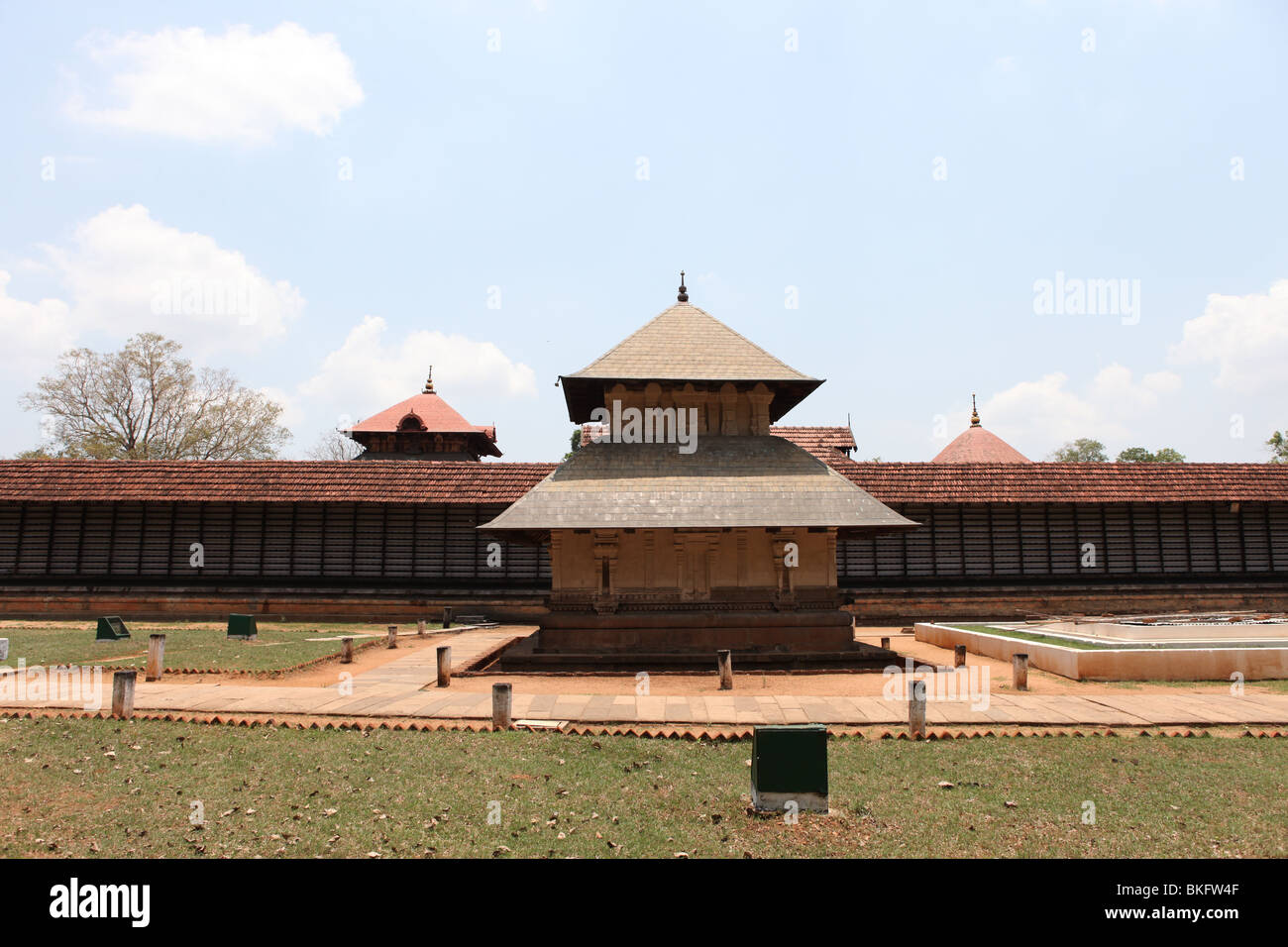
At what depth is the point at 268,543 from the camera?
28.1m

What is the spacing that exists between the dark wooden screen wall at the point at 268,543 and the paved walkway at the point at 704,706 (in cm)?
1392

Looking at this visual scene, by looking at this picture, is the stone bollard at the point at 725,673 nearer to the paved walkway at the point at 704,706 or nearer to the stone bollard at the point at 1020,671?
the paved walkway at the point at 704,706

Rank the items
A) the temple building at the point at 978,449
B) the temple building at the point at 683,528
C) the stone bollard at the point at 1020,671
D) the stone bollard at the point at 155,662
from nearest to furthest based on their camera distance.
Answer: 1. the stone bollard at the point at 1020,671
2. the stone bollard at the point at 155,662
3. the temple building at the point at 683,528
4. the temple building at the point at 978,449

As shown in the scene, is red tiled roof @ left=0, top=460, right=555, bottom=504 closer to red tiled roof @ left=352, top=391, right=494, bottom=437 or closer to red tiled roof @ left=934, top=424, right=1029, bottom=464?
red tiled roof @ left=352, top=391, right=494, bottom=437

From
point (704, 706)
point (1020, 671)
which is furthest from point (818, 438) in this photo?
point (704, 706)

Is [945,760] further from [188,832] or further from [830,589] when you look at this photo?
[830,589]

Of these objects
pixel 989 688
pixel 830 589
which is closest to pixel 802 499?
pixel 830 589

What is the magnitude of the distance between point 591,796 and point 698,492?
1142 centimetres

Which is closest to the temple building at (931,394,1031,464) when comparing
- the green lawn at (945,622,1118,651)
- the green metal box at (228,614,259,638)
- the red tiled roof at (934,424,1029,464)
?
the red tiled roof at (934,424,1029,464)

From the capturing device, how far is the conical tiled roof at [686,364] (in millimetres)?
19812

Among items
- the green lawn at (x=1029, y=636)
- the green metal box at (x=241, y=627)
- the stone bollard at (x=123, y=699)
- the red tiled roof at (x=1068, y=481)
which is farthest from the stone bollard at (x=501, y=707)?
the red tiled roof at (x=1068, y=481)

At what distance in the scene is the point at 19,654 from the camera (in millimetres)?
16797
